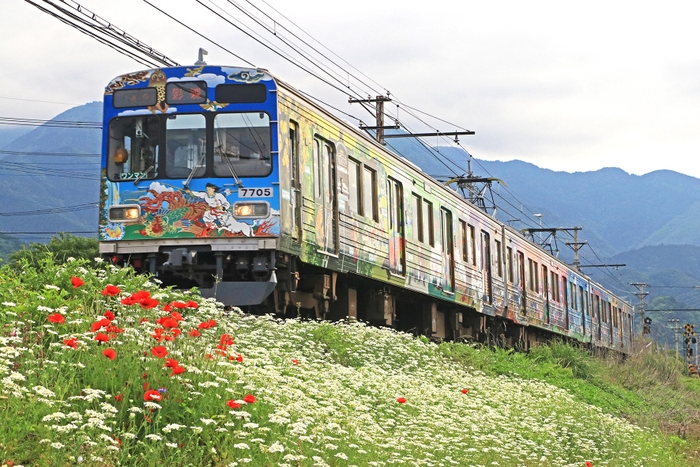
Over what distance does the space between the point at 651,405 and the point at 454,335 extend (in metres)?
4.25

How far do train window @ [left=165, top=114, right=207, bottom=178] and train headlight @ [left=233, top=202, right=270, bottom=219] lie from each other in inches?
23.8

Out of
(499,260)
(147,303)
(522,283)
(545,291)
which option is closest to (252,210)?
(147,303)

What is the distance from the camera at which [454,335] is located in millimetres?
20328

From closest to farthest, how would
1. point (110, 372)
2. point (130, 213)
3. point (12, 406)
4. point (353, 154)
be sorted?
point (12, 406) → point (110, 372) → point (130, 213) → point (353, 154)

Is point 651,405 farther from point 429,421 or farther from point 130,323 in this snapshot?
point 130,323

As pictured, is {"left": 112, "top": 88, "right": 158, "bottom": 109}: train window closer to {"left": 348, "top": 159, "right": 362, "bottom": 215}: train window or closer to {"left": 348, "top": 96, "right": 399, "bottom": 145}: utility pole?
{"left": 348, "top": 159, "right": 362, "bottom": 215}: train window

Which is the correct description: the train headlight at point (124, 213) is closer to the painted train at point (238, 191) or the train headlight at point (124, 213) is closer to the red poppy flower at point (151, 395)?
the painted train at point (238, 191)

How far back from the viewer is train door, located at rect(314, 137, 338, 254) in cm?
1291

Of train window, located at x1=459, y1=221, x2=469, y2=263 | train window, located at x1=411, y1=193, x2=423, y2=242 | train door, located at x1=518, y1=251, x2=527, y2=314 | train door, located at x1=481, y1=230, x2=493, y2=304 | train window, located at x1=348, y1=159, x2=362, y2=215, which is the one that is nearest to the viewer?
train window, located at x1=348, y1=159, x2=362, y2=215

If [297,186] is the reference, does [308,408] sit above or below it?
below

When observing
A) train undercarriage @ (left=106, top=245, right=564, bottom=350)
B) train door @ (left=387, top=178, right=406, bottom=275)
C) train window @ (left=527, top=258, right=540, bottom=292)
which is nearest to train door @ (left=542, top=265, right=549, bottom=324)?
train window @ (left=527, top=258, right=540, bottom=292)

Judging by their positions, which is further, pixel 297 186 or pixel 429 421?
pixel 297 186

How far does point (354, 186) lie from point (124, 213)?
3750 mm

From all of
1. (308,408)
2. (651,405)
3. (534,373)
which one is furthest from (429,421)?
(651,405)
